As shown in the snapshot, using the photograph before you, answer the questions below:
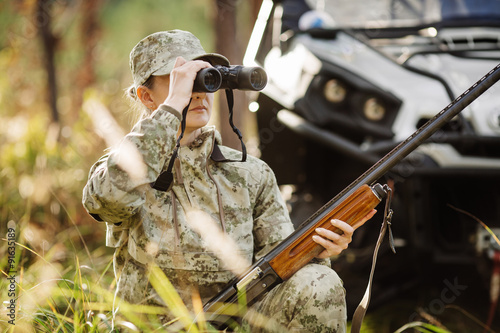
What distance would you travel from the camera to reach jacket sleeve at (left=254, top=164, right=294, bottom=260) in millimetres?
2674

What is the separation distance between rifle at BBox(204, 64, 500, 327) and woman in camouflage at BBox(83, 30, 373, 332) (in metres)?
0.05

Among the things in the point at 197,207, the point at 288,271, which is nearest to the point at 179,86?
the point at 197,207

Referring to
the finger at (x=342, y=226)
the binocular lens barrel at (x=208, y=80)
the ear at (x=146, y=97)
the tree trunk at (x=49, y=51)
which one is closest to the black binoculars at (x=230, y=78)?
the binocular lens barrel at (x=208, y=80)

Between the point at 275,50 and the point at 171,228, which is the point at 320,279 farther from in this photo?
the point at 275,50

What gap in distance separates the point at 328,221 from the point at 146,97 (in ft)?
3.06

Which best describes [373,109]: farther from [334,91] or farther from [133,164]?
[133,164]

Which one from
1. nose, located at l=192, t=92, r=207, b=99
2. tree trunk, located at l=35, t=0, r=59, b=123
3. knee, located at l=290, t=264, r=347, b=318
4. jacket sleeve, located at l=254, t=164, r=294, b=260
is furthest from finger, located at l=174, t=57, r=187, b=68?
tree trunk, located at l=35, t=0, r=59, b=123

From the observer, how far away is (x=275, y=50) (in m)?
4.97

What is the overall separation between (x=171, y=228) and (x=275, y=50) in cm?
277

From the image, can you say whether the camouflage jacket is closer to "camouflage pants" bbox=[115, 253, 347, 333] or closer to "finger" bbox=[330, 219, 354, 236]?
"camouflage pants" bbox=[115, 253, 347, 333]

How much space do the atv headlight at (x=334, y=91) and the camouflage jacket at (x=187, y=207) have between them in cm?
157

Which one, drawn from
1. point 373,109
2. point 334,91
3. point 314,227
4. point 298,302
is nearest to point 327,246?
point 314,227

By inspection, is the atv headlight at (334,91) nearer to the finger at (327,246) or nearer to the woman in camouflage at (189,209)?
the woman in camouflage at (189,209)

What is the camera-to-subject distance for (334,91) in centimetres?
417
